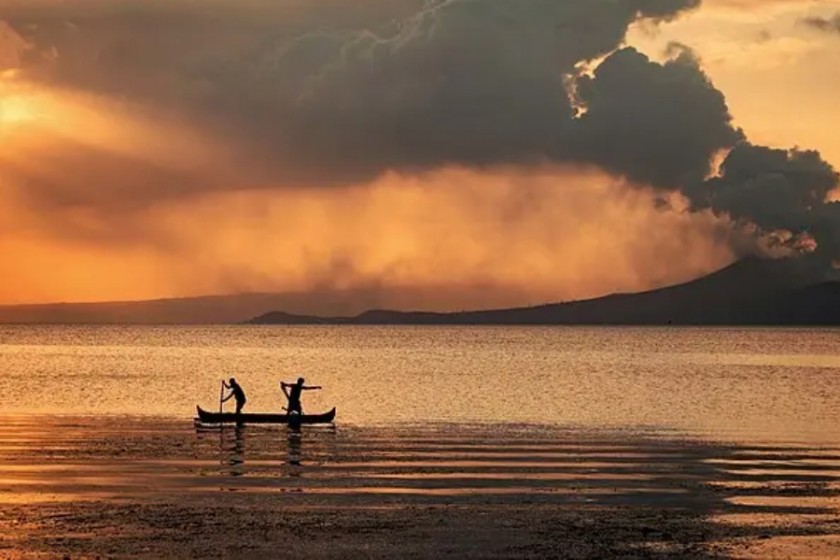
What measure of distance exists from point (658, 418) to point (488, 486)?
3808 centimetres

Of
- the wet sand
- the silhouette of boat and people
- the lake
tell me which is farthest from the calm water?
the wet sand

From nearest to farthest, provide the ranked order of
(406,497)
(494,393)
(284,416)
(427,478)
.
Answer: (406,497)
(427,478)
(284,416)
(494,393)

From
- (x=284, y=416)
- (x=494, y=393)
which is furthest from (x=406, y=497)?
(x=494, y=393)

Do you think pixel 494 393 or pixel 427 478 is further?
pixel 494 393

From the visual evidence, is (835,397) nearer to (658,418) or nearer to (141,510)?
(658,418)

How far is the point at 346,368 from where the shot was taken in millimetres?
152125

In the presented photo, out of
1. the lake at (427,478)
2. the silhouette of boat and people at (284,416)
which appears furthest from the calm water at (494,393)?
the silhouette of boat and people at (284,416)

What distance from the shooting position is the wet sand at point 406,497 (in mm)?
29719

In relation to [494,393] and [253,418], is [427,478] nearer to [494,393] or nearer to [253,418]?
[253,418]

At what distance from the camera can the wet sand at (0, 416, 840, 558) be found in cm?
2972

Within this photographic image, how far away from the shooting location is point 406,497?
3622cm

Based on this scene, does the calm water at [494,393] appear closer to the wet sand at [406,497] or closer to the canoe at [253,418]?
the canoe at [253,418]

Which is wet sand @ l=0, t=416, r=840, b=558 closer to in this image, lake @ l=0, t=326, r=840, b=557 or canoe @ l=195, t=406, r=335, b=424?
lake @ l=0, t=326, r=840, b=557

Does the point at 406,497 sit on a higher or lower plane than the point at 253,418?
lower
